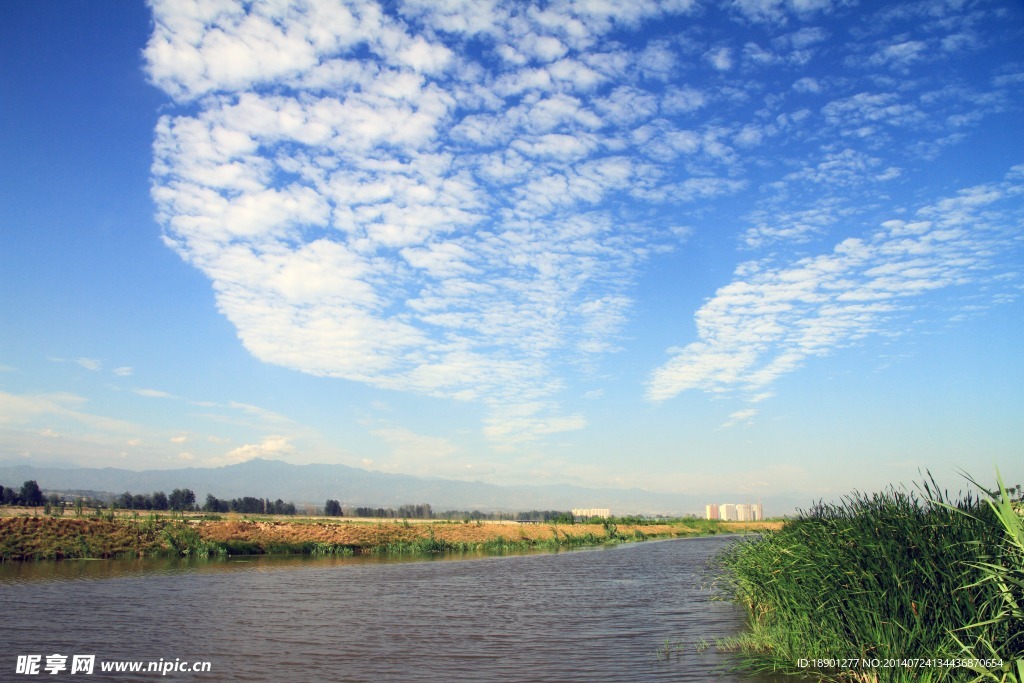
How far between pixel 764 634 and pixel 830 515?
3.21m

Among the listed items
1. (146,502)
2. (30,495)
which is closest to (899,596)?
(30,495)

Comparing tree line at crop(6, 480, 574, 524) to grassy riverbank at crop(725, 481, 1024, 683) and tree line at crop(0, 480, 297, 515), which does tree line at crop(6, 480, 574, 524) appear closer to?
tree line at crop(0, 480, 297, 515)

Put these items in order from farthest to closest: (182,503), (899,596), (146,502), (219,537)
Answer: (182,503), (146,502), (219,537), (899,596)

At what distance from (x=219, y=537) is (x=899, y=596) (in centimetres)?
4455

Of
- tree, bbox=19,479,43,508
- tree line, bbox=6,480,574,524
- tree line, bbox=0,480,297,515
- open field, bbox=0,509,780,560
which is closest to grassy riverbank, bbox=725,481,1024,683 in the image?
open field, bbox=0,509,780,560

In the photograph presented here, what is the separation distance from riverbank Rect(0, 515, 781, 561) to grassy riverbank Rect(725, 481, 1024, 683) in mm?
31505

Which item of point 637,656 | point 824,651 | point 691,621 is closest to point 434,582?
point 691,621

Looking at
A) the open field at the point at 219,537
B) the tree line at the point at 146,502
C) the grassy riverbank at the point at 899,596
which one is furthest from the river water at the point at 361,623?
the tree line at the point at 146,502

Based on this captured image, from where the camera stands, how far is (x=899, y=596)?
10812 millimetres

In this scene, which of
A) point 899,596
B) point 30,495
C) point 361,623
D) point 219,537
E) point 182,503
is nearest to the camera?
point 899,596

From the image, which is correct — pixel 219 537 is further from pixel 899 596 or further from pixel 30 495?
pixel 30 495

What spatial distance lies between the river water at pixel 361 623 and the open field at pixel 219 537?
12.9 ft

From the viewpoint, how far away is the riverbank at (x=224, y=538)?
36969 mm

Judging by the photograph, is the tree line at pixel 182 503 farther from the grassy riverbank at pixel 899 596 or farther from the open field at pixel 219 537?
the grassy riverbank at pixel 899 596
